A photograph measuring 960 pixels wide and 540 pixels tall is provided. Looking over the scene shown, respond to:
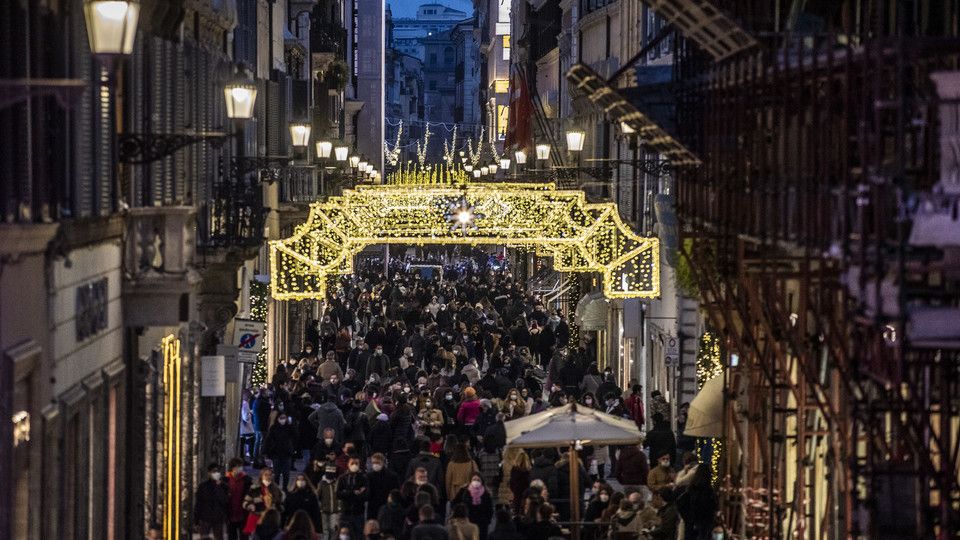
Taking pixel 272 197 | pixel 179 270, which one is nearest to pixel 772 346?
pixel 179 270

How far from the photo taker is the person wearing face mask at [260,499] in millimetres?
24938

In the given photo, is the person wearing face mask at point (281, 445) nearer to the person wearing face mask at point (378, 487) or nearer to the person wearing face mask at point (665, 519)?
the person wearing face mask at point (378, 487)

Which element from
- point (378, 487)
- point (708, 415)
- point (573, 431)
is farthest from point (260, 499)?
point (708, 415)

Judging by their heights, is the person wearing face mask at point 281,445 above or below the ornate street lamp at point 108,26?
below

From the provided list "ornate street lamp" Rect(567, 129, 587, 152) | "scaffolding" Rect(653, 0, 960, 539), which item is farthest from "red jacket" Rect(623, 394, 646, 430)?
"scaffolding" Rect(653, 0, 960, 539)

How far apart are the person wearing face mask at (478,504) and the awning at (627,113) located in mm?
3941

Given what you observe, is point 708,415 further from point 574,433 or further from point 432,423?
point 432,423

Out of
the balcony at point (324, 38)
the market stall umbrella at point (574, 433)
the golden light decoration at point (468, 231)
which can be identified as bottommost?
the market stall umbrella at point (574, 433)

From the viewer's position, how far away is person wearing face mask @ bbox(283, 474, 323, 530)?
24438 millimetres

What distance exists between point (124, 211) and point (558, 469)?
23.9 feet

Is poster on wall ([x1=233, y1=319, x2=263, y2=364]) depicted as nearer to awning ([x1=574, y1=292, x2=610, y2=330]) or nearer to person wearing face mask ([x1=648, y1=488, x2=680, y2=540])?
person wearing face mask ([x1=648, y1=488, x2=680, y2=540])

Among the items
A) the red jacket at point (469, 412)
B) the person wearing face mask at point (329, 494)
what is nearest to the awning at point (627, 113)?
the person wearing face mask at point (329, 494)

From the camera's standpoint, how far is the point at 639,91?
24672mm

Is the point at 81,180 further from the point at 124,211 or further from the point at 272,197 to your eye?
the point at 272,197
